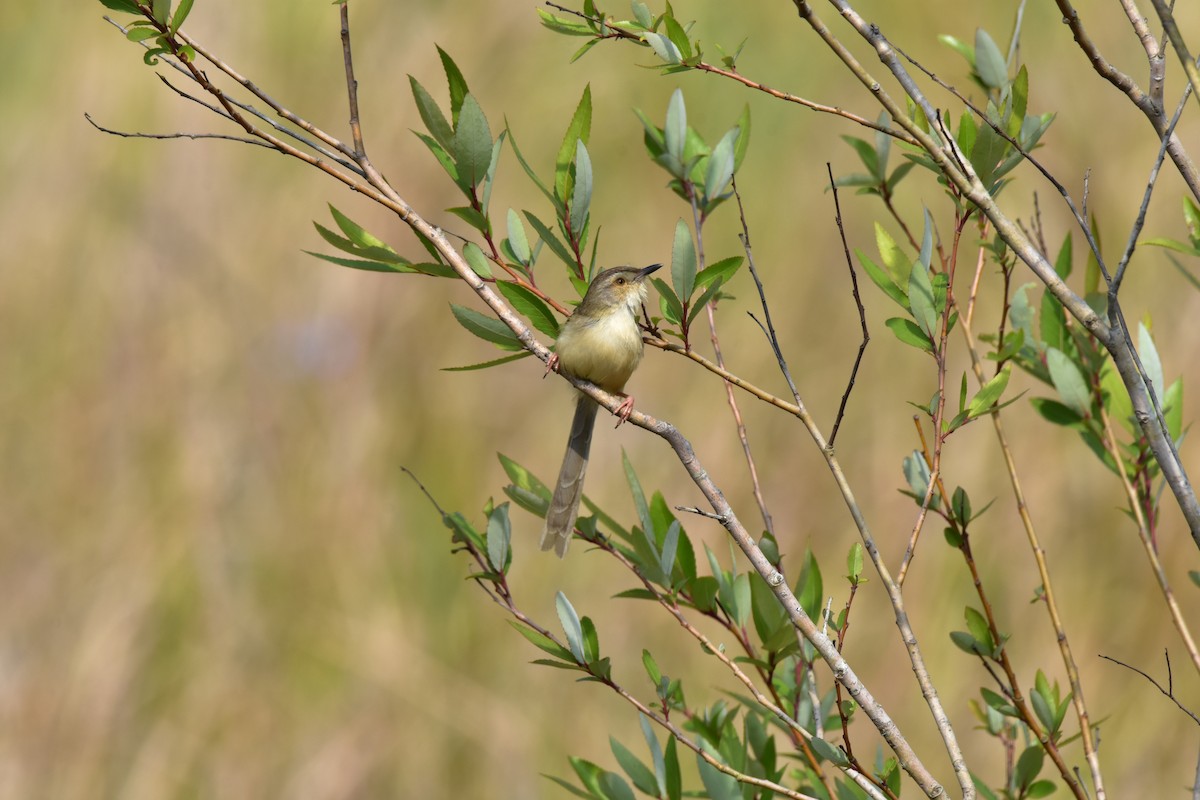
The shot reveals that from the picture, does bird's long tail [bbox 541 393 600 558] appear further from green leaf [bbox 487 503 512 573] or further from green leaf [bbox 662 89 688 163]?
green leaf [bbox 662 89 688 163]

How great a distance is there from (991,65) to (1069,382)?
528mm

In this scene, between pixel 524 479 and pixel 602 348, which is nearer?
pixel 524 479

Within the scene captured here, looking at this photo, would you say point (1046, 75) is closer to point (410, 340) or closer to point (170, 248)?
point (410, 340)

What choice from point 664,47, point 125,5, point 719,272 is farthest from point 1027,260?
point 125,5

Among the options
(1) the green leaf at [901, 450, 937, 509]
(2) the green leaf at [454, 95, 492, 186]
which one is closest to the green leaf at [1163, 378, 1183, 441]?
(1) the green leaf at [901, 450, 937, 509]

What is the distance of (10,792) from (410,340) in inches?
83.6

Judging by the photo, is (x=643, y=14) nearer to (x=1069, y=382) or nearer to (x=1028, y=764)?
(x=1069, y=382)

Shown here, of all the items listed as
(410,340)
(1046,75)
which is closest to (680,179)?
(410,340)

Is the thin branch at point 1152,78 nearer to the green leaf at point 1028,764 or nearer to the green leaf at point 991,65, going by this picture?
the green leaf at point 991,65

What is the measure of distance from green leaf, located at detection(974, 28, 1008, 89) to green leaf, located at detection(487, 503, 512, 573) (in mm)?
1005

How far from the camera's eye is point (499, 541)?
2.05 meters

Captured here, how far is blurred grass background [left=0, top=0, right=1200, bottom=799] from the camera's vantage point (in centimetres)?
438

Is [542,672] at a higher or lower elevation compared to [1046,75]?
lower

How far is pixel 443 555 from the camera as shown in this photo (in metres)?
4.76
